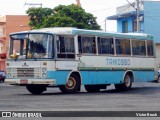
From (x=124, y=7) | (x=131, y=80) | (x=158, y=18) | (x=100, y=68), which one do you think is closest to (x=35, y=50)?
(x=100, y=68)

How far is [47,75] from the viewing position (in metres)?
24.5

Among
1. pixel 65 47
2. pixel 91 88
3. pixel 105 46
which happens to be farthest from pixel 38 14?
pixel 65 47

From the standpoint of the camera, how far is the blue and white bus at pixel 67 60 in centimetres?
2456

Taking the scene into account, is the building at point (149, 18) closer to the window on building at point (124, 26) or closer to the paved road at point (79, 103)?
the window on building at point (124, 26)

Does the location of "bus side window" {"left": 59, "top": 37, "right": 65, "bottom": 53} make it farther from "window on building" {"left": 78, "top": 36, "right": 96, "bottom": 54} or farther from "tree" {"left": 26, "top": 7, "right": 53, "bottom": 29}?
"tree" {"left": 26, "top": 7, "right": 53, "bottom": 29}

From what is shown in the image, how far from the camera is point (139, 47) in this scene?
1219 inches

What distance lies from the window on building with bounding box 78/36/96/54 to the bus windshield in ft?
6.39

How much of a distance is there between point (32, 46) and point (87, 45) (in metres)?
3.02

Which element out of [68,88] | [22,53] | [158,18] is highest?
[158,18]

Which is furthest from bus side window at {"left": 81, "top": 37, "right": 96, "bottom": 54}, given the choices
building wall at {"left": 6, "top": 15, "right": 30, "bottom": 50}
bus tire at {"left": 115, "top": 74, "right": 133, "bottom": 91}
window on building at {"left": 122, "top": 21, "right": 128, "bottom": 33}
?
building wall at {"left": 6, "top": 15, "right": 30, "bottom": 50}

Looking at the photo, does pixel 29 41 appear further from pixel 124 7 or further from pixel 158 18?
pixel 124 7

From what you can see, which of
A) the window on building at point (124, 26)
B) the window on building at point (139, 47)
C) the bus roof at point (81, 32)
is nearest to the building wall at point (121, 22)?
the window on building at point (124, 26)

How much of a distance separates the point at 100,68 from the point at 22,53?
166 inches

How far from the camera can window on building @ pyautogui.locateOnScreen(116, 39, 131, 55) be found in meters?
29.0
